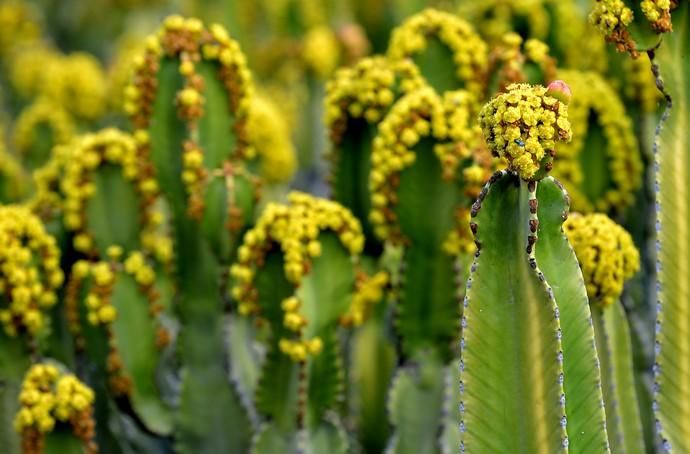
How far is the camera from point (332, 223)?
2.23m

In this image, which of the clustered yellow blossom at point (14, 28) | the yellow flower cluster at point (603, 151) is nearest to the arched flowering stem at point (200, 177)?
the yellow flower cluster at point (603, 151)

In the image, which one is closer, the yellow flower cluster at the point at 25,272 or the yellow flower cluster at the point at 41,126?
the yellow flower cluster at the point at 25,272

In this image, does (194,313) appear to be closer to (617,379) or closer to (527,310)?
(617,379)

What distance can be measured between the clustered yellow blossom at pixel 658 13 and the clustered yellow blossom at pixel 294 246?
711 mm

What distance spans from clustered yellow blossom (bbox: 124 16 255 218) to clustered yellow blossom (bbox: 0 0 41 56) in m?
2.79

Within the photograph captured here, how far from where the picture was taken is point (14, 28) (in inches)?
203

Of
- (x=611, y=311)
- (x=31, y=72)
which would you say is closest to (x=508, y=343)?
(x=611, y=311)

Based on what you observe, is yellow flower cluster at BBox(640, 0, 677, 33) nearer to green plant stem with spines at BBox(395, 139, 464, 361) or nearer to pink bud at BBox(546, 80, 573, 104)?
pink bud at BBox(546, 80, 573, 104)

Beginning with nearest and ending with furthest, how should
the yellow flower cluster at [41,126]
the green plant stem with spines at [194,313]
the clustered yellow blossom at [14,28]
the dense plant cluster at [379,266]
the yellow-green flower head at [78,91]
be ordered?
1. the dense plant cluster at [379,266]
2. the green plant stem with spines at [194,313]
3. the yellow flower cluster at [41,126]
4. the yellow-green flower head at [78,91]
5. the clustered yellow blossom at [14,28]

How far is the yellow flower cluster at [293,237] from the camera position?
7.13 ft

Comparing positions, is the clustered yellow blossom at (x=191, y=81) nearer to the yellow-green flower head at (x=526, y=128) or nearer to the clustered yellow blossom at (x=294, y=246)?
the clustered yellow blossom at (x=294, y=246)

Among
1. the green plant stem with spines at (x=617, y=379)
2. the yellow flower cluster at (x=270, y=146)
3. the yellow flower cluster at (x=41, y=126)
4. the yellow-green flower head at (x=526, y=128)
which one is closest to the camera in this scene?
the yellow-green flower head at (x=526, y=128)

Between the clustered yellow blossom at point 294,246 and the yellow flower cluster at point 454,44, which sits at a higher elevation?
the yellow flower cluster at point 454,44

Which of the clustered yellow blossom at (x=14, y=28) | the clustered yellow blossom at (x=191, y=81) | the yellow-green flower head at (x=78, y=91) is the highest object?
the clustered yellow blossom at (x=14, y=28)
